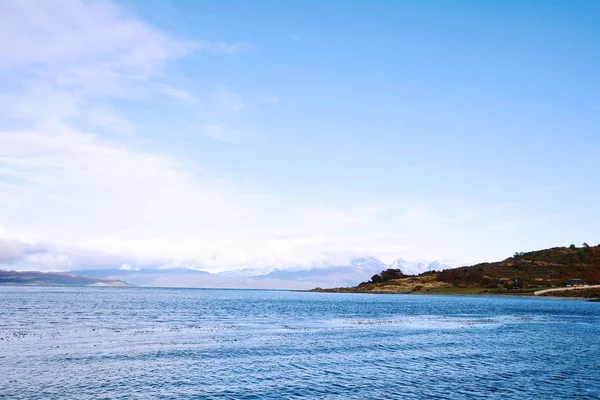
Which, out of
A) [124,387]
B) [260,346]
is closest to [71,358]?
[124,387]

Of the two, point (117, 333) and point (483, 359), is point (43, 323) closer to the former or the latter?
point (117, 333)

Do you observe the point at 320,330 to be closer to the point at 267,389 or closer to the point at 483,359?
the point at 483,359

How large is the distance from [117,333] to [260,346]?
86.1 feet

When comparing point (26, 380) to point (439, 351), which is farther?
point (439, 351)

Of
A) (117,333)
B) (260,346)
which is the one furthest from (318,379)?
(117,333)

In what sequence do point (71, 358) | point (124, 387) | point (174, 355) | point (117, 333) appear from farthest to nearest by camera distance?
point (117, 333) < point (174, 355) < point (71, 358) < point (124, 387)

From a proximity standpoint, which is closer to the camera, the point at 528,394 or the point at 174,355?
the point at 528,394

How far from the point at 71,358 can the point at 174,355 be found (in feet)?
36.9

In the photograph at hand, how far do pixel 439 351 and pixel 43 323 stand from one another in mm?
72342

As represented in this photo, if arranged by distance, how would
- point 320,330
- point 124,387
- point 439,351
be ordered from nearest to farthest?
point 124,387, point 439,351, point 320,330

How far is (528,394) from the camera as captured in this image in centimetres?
4250

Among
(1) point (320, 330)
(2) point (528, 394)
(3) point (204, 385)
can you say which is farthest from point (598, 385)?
(1) point (320, 330)

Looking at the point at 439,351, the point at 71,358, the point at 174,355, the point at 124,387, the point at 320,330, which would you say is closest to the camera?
the point at 124,387

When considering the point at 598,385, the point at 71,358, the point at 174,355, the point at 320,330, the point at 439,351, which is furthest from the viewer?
the point at 320,330
